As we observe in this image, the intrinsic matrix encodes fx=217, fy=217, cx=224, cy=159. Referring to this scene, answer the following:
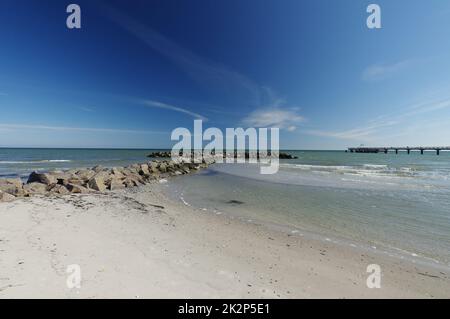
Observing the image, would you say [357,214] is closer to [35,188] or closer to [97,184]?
[97,184]


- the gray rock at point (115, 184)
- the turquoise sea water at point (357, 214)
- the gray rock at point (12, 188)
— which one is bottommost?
the turquoise sea water at point (357, 214)

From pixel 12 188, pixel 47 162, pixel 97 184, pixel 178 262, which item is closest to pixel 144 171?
pixel 97 184

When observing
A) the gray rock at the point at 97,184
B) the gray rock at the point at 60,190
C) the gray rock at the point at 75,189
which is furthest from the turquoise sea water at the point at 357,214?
the gray rock at the point at 60,190

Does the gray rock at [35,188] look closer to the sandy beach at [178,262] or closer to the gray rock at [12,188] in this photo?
the gray rock at [12,188]

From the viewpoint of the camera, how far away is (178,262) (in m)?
3.93

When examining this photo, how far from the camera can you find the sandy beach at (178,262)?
3102mm

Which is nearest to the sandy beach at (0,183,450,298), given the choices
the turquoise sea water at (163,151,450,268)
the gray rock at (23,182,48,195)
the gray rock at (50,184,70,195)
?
the turquoise sea water at (163,151,450,268)

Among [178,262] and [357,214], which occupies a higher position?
[178,262]

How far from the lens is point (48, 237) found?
4.68 meters

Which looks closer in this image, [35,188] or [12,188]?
[12,188]

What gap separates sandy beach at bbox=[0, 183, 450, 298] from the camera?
310 cm
